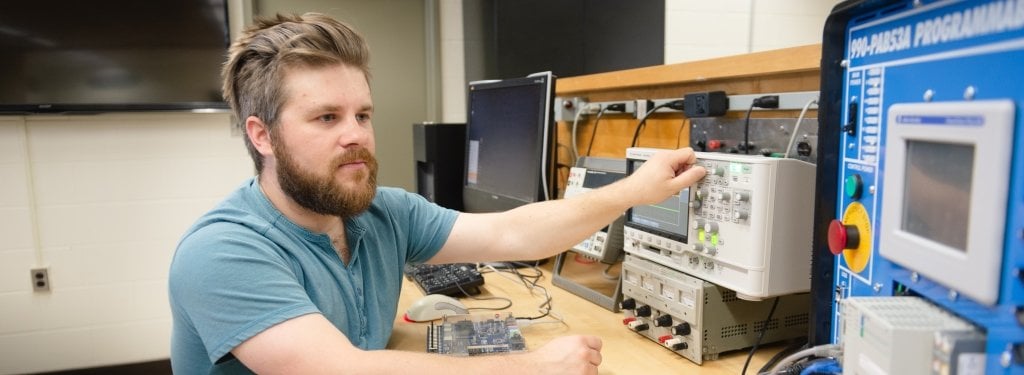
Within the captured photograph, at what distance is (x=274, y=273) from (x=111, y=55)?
2.28m

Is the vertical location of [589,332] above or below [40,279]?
above

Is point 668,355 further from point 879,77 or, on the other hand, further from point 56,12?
point 56,12

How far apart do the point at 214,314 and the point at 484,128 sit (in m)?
1.28

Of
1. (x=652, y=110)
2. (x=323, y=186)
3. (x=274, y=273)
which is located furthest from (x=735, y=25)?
(x=274, y=273)

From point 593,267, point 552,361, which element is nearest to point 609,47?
point 593,267

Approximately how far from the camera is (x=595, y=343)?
1061mm

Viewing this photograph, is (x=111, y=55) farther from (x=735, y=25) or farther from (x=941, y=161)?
(x=735, y=25)

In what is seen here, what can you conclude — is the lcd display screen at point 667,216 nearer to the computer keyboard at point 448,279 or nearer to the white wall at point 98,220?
the computer keyboard at point 448,279

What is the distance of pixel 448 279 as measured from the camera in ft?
5.64

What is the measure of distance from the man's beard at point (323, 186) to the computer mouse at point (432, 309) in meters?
0.41

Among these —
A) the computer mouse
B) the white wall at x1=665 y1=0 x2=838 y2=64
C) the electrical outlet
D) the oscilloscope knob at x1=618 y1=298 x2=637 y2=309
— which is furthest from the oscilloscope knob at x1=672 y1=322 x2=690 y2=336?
the electrical outlet

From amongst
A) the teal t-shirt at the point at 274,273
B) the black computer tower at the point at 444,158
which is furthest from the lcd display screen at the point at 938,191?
the black computer tower at the point at 444,158

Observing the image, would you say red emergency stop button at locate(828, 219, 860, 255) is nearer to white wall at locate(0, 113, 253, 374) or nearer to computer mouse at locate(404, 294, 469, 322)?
computer mouse at locate(404, 294, 469, 322)

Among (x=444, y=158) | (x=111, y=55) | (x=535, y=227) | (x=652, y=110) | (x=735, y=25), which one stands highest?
(x=735, y=25)
